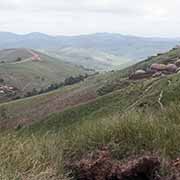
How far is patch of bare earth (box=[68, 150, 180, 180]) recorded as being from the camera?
28.3 ft

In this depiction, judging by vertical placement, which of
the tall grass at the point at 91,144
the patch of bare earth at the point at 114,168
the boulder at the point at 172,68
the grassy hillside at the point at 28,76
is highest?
the tall grass at the point at 91,144

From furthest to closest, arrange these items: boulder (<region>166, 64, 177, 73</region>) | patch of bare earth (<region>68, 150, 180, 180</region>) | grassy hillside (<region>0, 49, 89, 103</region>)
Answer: grassy hillside (<region>0, 49, 89, 103</region>), boulder (<region>166, 64, 177, 73</region>), patch of bare earth (<region>68, 150, 180, 180</region>)

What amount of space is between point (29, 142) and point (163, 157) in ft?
8.98

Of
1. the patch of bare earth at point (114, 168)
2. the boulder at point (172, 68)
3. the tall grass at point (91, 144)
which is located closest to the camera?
the tall grass at point (91, 144)

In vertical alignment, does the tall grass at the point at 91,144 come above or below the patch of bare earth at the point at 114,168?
above

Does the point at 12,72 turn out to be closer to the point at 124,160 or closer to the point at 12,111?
the point at 12,111

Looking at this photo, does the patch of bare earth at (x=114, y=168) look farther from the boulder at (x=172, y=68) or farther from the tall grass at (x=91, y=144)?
the boulder at (x=172, y=68)

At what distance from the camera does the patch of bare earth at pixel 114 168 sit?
8.62m

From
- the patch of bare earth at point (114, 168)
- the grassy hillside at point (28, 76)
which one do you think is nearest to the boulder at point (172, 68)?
the patch of bare earth at point (114, 168)

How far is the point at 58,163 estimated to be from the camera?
9.07 m

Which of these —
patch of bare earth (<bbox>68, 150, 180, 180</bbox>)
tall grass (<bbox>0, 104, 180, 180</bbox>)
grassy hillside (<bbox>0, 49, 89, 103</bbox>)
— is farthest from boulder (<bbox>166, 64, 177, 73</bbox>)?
grassy hillside (<bbox>0, 49, 89, 103</bbox>)

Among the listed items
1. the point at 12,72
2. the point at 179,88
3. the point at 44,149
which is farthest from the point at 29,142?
the point at 12,72

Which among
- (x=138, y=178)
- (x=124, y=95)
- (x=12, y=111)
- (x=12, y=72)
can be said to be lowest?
(x=12, y=72)

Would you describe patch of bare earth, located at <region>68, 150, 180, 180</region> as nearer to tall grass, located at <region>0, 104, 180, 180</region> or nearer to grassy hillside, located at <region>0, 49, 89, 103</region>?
tall grass, located at <region>0, 104, 180, 180</region>
